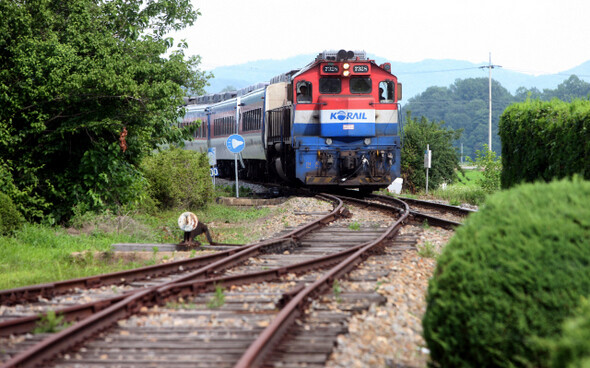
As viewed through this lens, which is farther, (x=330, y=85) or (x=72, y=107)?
(x=330, y=85)

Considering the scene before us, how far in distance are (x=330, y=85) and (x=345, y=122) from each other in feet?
4.07

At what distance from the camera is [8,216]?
12891 millimetres

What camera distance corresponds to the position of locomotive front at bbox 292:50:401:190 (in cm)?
2056

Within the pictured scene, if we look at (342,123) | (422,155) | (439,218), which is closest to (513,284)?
(439,218)

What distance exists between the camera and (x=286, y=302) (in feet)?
23.1

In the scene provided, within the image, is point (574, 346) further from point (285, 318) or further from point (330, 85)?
point (330, 85)

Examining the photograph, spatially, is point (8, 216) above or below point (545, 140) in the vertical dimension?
below

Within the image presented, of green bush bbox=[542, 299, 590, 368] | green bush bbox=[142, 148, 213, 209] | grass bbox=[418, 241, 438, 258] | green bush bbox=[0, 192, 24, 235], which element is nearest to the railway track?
grass bbox=[418, 241, 438, 258]

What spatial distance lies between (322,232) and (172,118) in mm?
4838

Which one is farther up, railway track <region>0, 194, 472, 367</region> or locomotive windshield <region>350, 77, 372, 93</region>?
locomotive windshield <region>350, 77, 372, 93</region>

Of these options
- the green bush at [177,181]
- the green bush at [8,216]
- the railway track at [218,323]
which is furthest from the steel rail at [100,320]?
the green bush at [177,181]

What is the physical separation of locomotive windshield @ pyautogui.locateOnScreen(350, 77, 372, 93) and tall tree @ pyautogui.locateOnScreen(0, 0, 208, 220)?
6290 millimetres

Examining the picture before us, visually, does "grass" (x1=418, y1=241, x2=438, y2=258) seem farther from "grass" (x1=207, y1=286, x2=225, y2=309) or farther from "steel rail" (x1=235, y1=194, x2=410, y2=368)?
"grass" (x1=207, y1=286, x2=225, y2=309)

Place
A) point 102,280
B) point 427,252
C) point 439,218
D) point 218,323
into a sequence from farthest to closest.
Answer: point 439,218 → point 427,252 → point 102,280 → point 218,323
